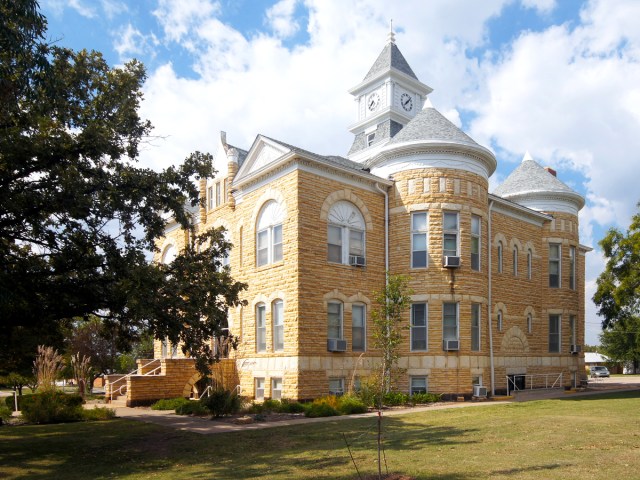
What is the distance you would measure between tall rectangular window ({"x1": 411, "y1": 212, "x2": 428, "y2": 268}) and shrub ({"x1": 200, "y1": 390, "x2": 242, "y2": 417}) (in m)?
9.23

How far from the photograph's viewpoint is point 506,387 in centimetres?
2612

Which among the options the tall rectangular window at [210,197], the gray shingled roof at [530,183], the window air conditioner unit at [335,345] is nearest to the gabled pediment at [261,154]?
the tall rectangular window at [210,197]

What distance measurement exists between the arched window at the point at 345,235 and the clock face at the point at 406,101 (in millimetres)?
13704

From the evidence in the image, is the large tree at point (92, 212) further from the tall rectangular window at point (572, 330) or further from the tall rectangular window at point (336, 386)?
the tall rectangular window at point (572, 330)

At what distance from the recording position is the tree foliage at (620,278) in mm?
30547

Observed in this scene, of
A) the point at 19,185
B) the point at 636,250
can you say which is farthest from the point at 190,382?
the point at 636,250

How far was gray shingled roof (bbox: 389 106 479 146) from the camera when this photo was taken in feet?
79.6

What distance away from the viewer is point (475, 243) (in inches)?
990

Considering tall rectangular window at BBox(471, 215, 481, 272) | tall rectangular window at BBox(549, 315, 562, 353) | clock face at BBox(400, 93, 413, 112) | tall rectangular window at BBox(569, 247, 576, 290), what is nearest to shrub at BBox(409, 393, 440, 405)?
tall rectangular window at BBox(471, 215, 481, 272)

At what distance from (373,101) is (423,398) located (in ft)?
64.7

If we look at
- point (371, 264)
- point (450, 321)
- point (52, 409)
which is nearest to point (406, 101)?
point (371, 264)

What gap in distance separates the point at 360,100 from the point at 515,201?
11.6 metres

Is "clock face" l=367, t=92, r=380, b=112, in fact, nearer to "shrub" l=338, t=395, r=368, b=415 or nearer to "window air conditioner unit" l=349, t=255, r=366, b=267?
"window air conditioner unit" l=349, t=255, r=366, b=267

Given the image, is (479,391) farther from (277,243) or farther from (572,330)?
(572,330)
